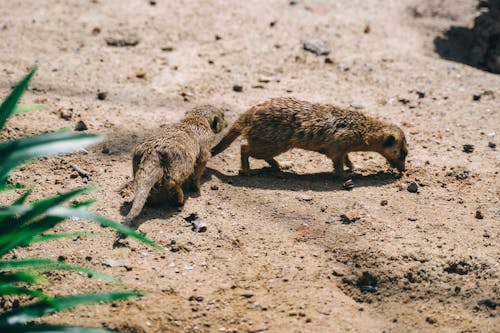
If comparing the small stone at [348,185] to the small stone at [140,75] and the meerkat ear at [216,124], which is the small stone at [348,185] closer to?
the meerkat ear at [216,124]

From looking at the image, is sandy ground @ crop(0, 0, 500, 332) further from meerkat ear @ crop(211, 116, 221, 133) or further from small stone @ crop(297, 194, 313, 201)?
meerkat ear @ crop(211, 116, 221, 133)

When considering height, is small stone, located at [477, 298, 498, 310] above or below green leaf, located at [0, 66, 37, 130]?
below

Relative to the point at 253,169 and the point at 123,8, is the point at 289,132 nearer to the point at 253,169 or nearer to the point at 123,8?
the point at 253,169

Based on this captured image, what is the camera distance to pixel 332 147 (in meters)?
5.92

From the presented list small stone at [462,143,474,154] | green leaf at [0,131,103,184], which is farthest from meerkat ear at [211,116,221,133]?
green leaf at [0,131,103,184]

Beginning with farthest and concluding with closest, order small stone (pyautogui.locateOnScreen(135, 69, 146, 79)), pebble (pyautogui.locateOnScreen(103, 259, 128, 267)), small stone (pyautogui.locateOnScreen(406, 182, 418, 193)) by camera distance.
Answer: small stone (pyautogui.locateOnScreen(135, 69, 146, 79)) → small stone (pyautogui.locateOnScreen(406, 182, 418, 193)) → pebble (pyautogui.locateOnScreen(103, 259, 128, 267))

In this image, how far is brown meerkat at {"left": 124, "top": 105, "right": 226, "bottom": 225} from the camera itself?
16.0 ft

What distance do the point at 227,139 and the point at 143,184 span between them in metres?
1.36

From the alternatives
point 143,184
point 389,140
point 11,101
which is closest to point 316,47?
point 389,140

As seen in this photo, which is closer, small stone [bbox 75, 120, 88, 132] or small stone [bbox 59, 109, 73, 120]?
small stone [bbox 75, 120, 88, 132]

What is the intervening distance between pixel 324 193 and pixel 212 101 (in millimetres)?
2094

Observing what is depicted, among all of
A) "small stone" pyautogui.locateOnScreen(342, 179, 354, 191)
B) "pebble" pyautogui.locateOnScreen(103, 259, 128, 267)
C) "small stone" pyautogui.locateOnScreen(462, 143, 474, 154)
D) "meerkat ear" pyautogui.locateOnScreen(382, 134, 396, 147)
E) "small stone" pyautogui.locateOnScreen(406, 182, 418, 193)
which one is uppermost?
"meerkat ear" pyautogui.locateOnScreen(382, 134, 396, 147)

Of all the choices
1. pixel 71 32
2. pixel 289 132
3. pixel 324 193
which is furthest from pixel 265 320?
pixel 71 32

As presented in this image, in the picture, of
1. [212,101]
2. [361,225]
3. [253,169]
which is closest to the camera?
[361,225]
